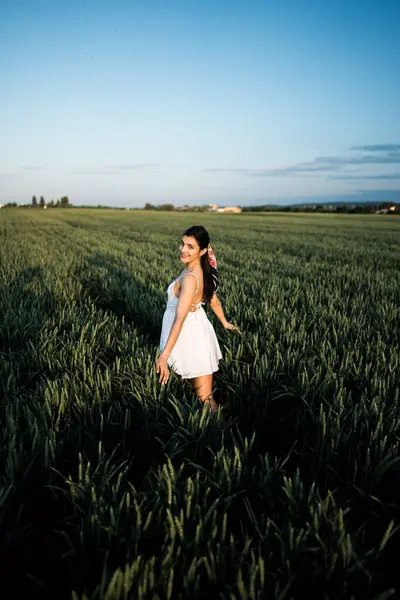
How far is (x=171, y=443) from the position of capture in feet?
7.45

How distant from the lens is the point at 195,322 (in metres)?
3.10

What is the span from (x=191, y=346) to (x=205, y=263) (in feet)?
2.16

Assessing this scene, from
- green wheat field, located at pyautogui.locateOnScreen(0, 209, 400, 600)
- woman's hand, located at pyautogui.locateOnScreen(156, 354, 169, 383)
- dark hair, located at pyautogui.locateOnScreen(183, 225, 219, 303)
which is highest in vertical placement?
dark hair, located at pyautogui.locateOnScreen(183, 225, 219, 303)

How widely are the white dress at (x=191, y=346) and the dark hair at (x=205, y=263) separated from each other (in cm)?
14

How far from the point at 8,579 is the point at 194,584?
29.7 inches

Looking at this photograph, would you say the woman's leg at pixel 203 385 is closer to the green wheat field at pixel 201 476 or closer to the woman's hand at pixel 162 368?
the green wheat field at pixel 201 476

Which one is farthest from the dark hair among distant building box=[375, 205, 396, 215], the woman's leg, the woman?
distant building box=[375, 205, 396, 215]

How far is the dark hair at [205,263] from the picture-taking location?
287 centimetres

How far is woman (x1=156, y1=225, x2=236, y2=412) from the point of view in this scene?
9.39 ft

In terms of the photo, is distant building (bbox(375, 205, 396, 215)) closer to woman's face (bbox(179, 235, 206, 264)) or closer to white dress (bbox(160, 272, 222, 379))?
white dress (bbox(160, 272, 222, 379))

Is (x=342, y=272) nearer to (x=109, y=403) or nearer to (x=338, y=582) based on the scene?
(x=109, y=403)

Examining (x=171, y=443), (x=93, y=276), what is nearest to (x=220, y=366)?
(x=171, y=443)

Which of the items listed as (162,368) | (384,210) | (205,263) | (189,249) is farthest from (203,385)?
(384,210)

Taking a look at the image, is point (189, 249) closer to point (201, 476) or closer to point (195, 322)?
point (195, 322)
